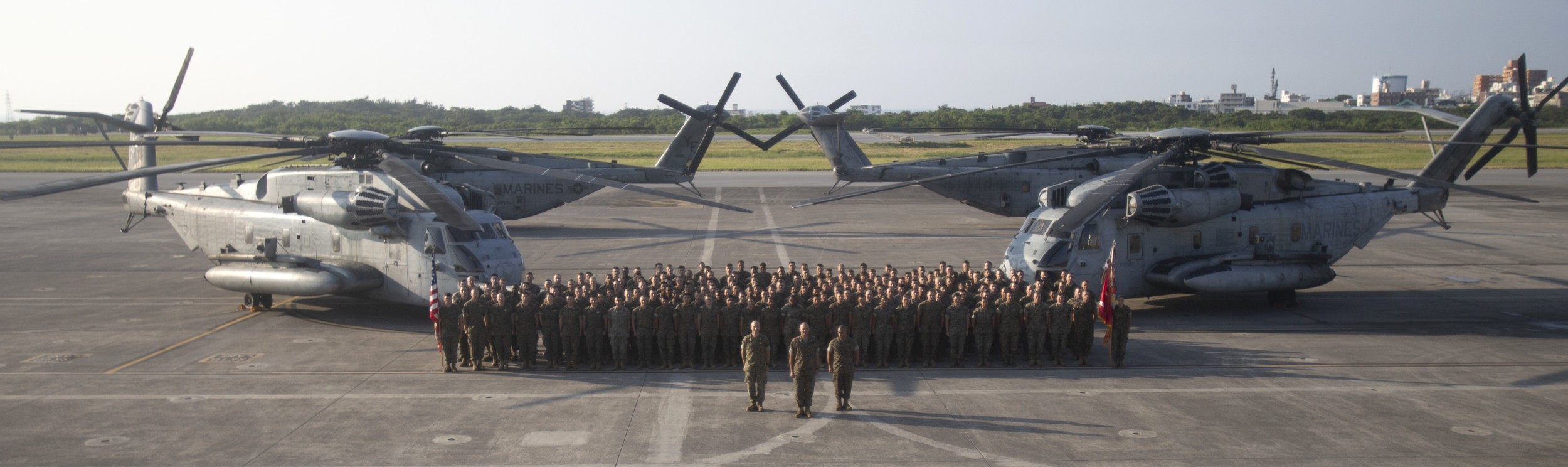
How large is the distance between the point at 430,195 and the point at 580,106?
553ft

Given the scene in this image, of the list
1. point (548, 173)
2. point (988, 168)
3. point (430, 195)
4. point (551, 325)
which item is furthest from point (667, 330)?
point (988, 168)

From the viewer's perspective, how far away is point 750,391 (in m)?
11.5

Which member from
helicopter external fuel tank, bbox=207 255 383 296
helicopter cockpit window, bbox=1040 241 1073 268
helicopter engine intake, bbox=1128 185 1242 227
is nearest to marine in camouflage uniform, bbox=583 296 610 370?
helicopter external fuel tank, bbox=207 255 383 296

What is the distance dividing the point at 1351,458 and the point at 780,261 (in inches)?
621

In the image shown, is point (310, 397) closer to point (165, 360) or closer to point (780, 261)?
point (165, 360)

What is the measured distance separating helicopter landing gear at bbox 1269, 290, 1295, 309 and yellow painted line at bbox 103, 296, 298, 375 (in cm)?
1783

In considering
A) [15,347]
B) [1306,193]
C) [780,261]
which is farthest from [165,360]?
[1306,193]

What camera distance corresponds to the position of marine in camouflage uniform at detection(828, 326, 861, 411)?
11.3 meters

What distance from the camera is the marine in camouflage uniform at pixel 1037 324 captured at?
535 inches

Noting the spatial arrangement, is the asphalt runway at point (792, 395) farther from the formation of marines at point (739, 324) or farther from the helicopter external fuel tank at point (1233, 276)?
the helicopter external fuel tank at point (1233, 276)

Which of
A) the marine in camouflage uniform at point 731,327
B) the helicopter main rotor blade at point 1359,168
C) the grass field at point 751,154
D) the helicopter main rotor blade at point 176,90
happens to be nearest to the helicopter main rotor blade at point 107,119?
the helicopter main rotor blade at point 176,90

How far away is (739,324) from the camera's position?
13.5m

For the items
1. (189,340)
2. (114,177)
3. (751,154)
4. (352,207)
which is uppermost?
(751,154)

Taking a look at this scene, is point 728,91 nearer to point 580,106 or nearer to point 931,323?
point 931,323
